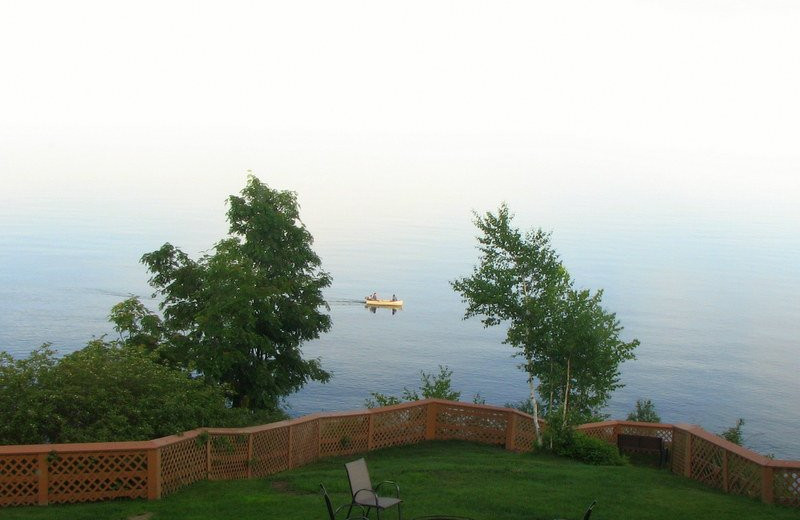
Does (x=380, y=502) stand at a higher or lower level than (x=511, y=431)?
higher

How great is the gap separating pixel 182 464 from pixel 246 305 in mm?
12863

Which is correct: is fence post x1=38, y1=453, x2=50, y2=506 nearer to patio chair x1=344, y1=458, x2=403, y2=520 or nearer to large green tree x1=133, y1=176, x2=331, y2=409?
patio chair x1=344, y1=458, x2=403, y2=520

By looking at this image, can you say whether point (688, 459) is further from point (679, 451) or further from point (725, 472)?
point (725, 472)

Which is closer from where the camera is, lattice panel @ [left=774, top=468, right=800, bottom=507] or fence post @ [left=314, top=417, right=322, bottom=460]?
lattice panel @ [left=774, top=468, right=800, bottom=507]

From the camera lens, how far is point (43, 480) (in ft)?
35.3

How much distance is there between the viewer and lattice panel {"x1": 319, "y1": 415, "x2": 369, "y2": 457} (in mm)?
15891

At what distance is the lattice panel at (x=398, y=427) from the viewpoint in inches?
665

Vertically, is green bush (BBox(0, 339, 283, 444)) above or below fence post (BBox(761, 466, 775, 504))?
above

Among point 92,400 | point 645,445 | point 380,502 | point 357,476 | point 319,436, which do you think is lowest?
point 645,445

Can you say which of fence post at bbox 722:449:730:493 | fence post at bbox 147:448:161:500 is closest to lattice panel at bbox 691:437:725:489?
fence post at bbox 722:449:730:493

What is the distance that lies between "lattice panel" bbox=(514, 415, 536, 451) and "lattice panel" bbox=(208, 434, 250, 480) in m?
6.74

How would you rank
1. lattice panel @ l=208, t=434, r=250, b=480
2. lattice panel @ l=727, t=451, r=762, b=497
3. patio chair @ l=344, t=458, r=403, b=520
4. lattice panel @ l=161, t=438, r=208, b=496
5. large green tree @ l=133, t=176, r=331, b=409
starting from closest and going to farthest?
patio chair @ l=344, t=458, r=403, b=520
lattice panel @ l=161, t=438, r=208, b=496
lattice panel @ l=727, t=451, r=762, b=497
lattice panel @ l=208, t=434, r=250, b=480
large green tree @ l=133, t=176, r=331, b=409

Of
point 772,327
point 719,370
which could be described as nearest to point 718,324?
point 772,327

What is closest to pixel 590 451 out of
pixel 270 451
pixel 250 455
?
pixel 270 451
